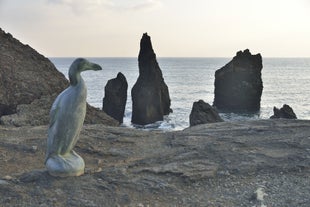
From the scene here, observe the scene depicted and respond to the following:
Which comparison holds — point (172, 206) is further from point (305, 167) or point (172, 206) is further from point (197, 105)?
point (197, 105)

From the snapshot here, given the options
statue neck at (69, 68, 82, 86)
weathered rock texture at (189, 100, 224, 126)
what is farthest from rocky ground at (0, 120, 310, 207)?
weathered rock texture at (189, 100, 224, 126)

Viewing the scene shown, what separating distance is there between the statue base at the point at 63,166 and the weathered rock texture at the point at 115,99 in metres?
28.5

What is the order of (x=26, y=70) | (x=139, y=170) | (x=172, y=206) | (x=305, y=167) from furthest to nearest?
(x=26, y=70), (x=305, y=167), (x=139, y=170), (x=172, y=206)

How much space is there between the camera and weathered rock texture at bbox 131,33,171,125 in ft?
126

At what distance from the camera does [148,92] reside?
39.2 m

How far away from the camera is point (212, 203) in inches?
353

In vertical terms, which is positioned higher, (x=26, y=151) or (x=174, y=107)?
(x=26, y=151)

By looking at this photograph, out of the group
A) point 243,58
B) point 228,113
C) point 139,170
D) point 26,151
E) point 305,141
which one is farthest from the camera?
point 243,58

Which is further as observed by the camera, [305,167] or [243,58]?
[243,58]

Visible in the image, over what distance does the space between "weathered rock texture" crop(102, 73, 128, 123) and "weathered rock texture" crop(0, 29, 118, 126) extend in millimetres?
11909

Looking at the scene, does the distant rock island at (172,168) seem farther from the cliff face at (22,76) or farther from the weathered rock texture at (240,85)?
the weathered rock texture at (240,85)

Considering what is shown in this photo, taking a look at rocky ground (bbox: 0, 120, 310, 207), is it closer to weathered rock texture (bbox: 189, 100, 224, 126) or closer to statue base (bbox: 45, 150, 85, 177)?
statue base (bbox: 45, 150, 85, 177)

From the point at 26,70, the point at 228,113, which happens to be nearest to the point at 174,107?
the point at 228,113

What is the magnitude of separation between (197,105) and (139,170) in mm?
16107
